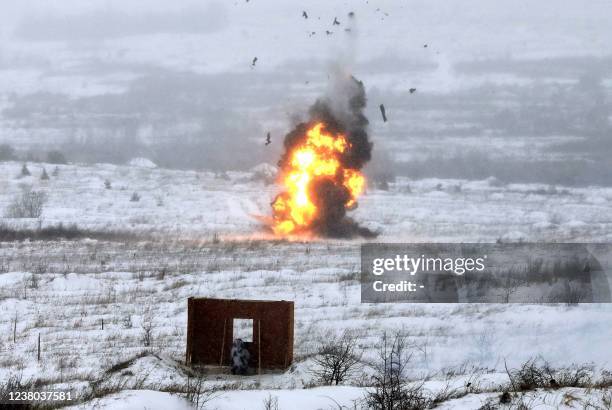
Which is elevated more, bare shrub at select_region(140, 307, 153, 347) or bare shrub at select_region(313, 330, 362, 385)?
bare shrub at select_region(140, 307, 153, 347)

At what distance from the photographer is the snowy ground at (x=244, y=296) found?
17641 mm

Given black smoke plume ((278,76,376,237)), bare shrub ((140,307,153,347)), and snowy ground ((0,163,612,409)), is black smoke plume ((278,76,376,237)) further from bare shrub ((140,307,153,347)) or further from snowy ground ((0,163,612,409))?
bare shrub ((140,307,153,347))

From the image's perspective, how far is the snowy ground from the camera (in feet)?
57.9

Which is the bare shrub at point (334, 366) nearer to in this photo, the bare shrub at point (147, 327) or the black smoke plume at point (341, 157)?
the bare shrub at point (147, 327)

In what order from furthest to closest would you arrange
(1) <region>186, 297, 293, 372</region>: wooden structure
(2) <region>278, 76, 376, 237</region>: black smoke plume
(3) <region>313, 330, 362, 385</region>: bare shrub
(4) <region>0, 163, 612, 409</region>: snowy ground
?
(2) <region>278, 76, 376, 237</region>: black smoke plume → (1) <region>186, 297, 293, 372</region>: wooden structure → (4) <region>0, 163, 612, 409</region>: snowy ground → (3) <region>313, 330, 362, 385</region>: bare shrub

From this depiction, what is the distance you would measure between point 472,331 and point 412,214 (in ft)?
145

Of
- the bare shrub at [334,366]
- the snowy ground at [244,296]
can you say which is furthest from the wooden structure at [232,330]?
the bare shrub at [334,366]

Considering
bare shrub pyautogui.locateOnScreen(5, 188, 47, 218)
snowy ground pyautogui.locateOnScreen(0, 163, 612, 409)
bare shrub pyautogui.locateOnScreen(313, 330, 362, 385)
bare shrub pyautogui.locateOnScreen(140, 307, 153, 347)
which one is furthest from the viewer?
bare shrub pyautogui.locateOnScreen(5, 188, 47, 218)

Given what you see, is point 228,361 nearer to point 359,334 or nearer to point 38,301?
point 359,334

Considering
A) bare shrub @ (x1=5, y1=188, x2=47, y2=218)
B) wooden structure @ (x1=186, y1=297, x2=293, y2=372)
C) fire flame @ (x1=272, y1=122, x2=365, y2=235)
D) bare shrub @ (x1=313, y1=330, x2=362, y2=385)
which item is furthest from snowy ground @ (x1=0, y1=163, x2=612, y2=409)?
fire flame @ (x1=272, y1=122, x2=365, y2=235)

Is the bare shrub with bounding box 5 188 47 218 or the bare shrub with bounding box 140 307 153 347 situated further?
the bare shrub with bounding box 5 188 47 218

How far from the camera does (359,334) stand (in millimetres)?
24250

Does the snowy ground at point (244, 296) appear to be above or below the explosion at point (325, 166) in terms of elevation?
below

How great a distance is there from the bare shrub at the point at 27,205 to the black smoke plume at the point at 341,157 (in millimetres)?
25099
